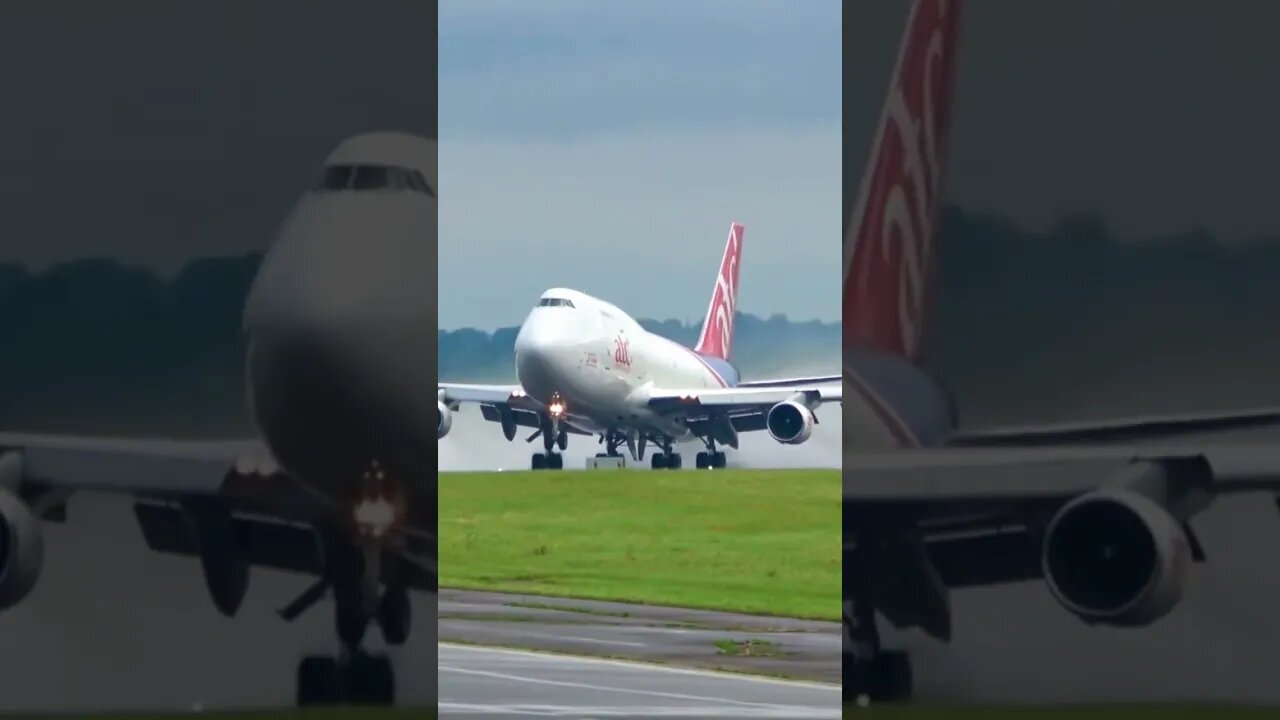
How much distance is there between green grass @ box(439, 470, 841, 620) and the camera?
3238 cm

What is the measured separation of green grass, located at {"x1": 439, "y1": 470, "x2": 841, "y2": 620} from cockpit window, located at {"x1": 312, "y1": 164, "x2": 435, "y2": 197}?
17.3 meters

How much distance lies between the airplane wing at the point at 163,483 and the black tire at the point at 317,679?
2.33 ft

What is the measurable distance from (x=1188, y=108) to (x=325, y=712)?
5.93 meters

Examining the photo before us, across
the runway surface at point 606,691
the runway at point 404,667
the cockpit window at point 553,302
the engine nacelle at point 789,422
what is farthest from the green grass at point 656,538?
the runway at point 404,667

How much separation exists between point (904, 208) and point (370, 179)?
10.1 ft

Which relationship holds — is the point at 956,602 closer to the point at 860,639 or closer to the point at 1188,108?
the point at 860,639

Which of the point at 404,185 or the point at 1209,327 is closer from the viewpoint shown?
the point at 404,185

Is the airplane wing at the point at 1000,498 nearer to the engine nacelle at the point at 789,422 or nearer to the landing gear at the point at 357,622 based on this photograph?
the landing gear at the point at 357,622

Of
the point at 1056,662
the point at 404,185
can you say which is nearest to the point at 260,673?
the point at 404,185

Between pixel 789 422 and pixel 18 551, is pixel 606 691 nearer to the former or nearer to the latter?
pixel 18 551

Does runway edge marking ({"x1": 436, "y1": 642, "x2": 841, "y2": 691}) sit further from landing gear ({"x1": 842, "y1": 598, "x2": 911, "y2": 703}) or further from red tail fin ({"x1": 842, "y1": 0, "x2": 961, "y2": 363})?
red tail fin ({"x1": 842, "y1": 0, "x2": 961, "y2": 363})

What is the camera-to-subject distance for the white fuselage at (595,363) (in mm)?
55188

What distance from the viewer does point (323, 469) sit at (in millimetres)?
10422

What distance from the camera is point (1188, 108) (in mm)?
10609
